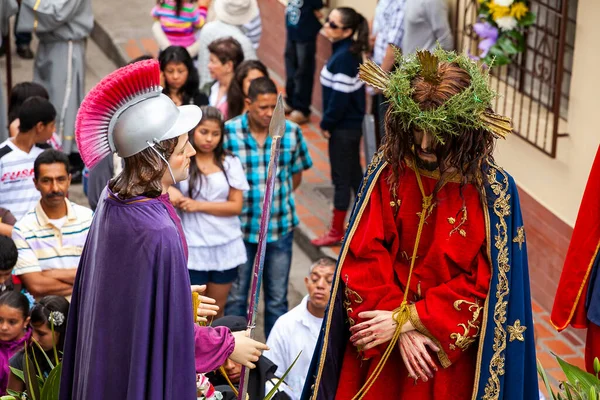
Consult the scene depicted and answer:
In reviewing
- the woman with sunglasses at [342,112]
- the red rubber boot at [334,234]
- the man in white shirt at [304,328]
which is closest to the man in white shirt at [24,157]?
the man in white shirt at [304,328]

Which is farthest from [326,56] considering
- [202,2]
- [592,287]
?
[592,287]

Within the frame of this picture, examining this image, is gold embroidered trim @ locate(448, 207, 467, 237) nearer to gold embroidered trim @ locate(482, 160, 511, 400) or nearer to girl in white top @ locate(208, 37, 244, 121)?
gold embroidered trim @ locate(482, 160, 511, 400)

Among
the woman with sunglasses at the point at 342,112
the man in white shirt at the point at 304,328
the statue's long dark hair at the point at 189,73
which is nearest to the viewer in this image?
the man in white shirt at the point at 304,328

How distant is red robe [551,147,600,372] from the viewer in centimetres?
500

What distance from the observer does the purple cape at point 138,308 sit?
386 centimetres

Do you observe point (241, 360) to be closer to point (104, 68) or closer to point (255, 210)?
point (255, 210)

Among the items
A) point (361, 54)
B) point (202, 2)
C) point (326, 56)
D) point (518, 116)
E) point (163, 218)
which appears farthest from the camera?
point (326, 56)

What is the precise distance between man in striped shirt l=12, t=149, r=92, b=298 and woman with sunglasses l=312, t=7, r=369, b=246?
9.87ft

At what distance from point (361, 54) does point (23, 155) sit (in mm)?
3083

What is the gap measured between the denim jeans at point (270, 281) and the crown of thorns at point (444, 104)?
316 cm

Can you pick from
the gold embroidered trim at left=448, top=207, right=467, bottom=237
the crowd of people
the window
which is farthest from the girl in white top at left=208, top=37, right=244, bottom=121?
the gold embroidered trim at left=448, top=207, right=467, bottom=237

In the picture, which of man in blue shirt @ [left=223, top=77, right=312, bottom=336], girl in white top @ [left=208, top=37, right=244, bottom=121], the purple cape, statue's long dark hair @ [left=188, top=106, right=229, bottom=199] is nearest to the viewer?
the purple cape

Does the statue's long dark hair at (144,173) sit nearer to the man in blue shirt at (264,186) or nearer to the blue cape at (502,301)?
the blue cape at (502,301)

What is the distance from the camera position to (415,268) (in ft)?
14.6
